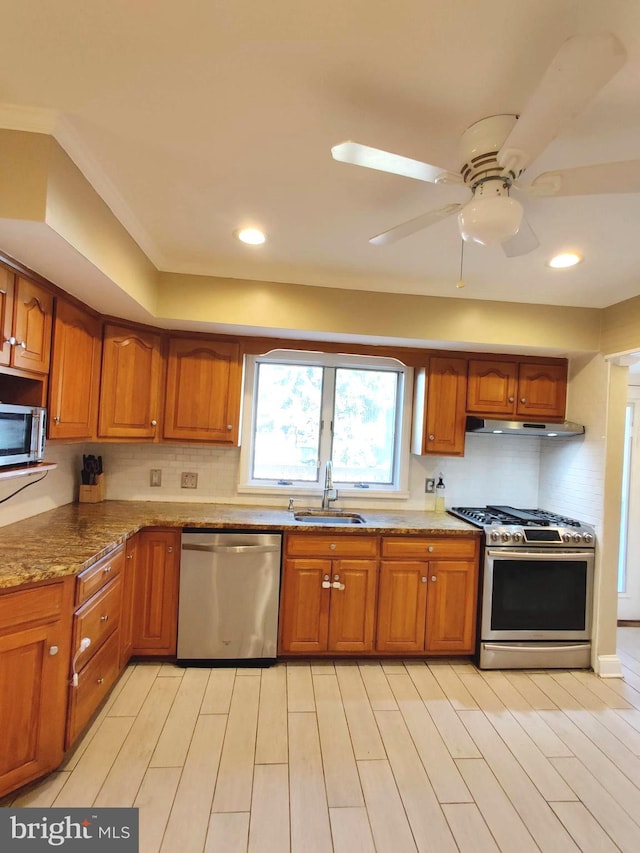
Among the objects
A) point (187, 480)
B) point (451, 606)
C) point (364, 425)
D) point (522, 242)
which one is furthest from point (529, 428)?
point (187, 480)

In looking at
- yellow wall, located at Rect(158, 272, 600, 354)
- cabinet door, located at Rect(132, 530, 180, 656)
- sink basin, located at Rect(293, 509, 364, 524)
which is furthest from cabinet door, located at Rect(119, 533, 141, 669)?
yellow wall, located at Rect(158, 272, 600, 354)

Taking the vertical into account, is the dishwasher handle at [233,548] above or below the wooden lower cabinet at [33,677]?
above

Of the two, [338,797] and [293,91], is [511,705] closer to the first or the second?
[338,797]

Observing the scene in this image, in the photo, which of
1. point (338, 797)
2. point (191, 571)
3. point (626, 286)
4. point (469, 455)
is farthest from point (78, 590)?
point (626, 286)

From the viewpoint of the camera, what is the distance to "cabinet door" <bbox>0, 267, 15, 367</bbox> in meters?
1.78

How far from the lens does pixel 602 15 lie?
104cm

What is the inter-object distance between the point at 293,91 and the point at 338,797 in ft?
8.37

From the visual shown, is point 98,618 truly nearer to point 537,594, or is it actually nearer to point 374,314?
point 374,314

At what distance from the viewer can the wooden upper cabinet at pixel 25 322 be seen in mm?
1807

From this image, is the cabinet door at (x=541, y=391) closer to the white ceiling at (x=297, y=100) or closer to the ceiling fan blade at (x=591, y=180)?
the white ceiling at (x=297, y=100)

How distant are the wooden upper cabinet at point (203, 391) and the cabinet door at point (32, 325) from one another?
92cm

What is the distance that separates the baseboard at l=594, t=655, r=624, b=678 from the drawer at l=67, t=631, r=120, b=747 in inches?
118

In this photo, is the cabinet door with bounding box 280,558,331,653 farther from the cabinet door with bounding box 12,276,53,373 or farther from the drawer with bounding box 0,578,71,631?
the cabinet door with bounding box 12,276,53,373

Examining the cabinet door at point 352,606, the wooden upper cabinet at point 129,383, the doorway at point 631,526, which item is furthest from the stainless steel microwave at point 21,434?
the doorway at point 631,526
